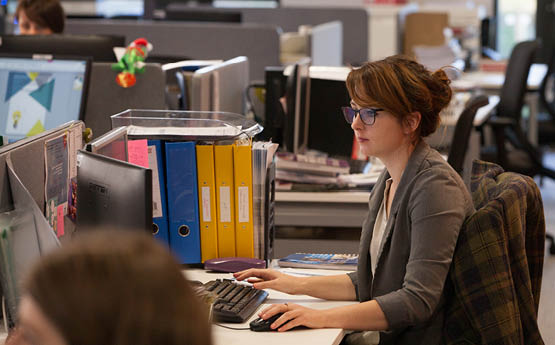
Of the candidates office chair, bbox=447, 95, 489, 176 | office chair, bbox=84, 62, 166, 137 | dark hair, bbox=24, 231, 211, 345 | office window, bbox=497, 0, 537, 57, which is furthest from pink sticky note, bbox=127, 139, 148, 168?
office window, bbox=497, 0, 537, 57

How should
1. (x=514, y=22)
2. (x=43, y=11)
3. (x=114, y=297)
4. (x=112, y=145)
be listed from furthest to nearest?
(x=514, y=22) < (x=43, y=11) < (x=112, y=145) < (x=114, y=297)

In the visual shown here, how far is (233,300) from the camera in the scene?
1729mm

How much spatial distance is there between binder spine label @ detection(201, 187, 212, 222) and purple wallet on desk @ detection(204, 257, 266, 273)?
0.35ft

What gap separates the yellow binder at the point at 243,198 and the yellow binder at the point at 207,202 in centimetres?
6

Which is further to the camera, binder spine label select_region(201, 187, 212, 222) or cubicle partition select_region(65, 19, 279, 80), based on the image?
cubicle partition select_region(65, 19, 279, 80)

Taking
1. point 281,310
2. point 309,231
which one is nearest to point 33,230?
point 281,310

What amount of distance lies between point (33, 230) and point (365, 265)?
28.8 inches

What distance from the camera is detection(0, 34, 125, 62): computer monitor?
9.68ft

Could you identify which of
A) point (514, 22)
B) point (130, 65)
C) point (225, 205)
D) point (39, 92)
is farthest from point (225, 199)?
point (514, 22)

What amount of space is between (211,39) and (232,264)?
3004 millimetres

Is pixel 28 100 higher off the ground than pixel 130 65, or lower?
lower

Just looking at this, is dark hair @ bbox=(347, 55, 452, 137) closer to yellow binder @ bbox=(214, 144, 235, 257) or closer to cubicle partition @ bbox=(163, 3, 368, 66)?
yellow binder @ bbox=(214, 144, 235, 257)

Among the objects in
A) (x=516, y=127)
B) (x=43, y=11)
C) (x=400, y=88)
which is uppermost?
(x=43, y=11)

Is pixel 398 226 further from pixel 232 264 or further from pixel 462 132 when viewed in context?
pixel 462 132
